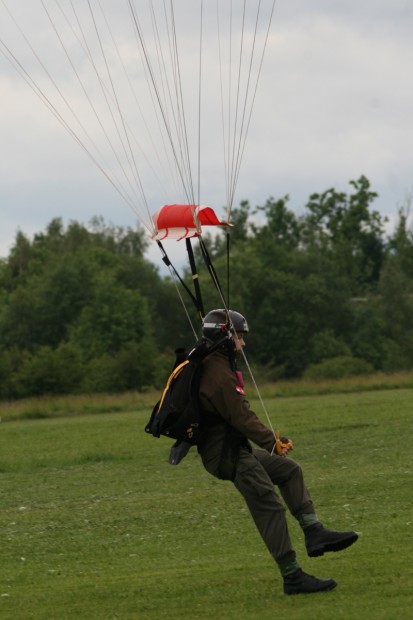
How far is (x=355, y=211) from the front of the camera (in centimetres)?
13400

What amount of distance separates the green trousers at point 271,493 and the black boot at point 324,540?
0.17 m

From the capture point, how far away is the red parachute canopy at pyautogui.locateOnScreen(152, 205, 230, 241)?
11344 mm

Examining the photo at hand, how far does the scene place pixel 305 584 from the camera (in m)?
9.72

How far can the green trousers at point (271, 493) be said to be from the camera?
9758 millimetres

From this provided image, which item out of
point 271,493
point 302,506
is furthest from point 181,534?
point 271,493

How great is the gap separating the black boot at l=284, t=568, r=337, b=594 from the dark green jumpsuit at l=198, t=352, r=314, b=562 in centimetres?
18

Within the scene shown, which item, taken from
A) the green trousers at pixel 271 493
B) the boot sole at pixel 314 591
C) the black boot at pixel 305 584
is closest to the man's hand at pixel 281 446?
the green trousers at pixel 271 493

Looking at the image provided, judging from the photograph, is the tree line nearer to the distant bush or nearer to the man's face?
the distant bush

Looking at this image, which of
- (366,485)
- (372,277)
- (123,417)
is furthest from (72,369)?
(372,277)

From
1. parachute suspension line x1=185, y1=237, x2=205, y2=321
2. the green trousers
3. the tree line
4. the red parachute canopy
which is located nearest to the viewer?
the green trousers

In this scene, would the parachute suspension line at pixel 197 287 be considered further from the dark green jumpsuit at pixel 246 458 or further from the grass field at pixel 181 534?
the grass field at pixel 181 534

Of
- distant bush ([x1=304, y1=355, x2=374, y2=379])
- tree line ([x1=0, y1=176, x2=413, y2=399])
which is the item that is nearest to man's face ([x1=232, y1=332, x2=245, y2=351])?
distant bush ([x1=304, y1=355, x2=374, y2=379])

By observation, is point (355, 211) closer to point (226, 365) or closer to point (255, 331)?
point (255, 331)

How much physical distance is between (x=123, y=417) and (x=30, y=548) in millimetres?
25379
